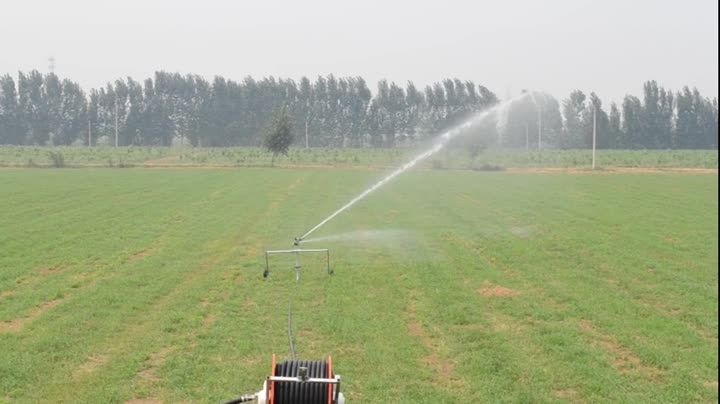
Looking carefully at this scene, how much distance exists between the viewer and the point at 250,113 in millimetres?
119438

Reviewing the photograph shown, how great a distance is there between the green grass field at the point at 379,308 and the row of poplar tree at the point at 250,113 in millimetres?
83341

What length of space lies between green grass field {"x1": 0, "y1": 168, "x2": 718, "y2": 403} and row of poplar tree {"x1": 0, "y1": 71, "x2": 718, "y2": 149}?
8334 cm

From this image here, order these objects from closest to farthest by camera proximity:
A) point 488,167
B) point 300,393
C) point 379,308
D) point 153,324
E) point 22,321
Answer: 1. point 300,393
2. point 153,324
3. point 22,321
4. point 379,308
5. point 488,167

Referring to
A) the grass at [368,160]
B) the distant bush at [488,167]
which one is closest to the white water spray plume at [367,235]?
the grass at [368,160]

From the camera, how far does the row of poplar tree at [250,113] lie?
103875 mm

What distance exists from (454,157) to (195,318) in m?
52.4

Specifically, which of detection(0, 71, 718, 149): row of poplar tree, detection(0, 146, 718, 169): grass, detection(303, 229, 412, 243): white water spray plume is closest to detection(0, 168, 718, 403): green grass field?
detection(303, 229, 412, 243): white water spray plume

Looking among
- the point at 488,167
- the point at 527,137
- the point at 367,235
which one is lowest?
the point at 367,235

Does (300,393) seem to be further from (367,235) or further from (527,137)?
(527,137)

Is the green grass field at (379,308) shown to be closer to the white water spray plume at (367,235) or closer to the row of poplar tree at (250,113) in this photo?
the white water spray plume at (367,235)

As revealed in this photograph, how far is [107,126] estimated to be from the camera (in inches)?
Answer: 4560

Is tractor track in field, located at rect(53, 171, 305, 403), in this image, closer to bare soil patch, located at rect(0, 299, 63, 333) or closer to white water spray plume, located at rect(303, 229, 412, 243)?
→ bare soil patch, located at rect(0, 299, 63, 333)

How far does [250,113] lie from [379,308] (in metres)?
113

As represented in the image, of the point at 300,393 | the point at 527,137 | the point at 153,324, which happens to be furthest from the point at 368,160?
the point at 300,393
